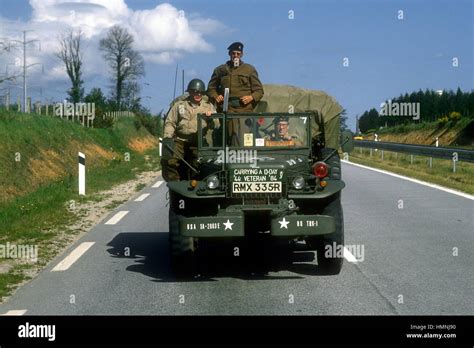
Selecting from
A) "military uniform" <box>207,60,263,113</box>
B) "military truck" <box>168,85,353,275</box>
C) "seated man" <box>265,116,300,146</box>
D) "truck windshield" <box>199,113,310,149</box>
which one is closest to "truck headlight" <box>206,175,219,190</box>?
"military truck" <box>168,85,353,275</box>

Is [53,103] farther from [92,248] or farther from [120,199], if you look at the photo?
[92,248]

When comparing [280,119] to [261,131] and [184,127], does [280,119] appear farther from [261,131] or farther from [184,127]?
[184,127]

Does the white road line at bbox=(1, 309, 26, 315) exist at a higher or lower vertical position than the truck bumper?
lower

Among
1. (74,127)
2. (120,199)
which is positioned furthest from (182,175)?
(74,127)

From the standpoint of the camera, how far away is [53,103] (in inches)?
1662

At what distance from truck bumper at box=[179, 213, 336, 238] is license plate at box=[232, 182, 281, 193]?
373 millimetres

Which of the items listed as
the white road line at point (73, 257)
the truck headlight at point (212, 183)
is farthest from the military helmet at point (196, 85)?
the white road line at point (73, 257)

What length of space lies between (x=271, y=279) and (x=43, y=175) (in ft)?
53.5

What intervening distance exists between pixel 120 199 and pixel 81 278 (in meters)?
9.53

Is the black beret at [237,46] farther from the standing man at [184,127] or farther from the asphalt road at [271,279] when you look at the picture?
the asphalt road at [271,279]

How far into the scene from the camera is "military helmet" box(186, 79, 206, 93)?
1007cm

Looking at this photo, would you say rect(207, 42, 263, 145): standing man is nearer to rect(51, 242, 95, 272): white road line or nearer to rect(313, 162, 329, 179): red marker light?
rect(313, 162, 329, 179): red marker light

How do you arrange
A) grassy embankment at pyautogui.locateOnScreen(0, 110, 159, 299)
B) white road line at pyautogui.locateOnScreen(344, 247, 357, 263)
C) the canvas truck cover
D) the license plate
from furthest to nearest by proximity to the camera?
grassy embankment at pyautogui.locateOnScreen(0, 110, 159, 299) < the canvas truck cover < white road line at pyautogui.locateOnScreen(344, 247, 357, 263) < the license plate
